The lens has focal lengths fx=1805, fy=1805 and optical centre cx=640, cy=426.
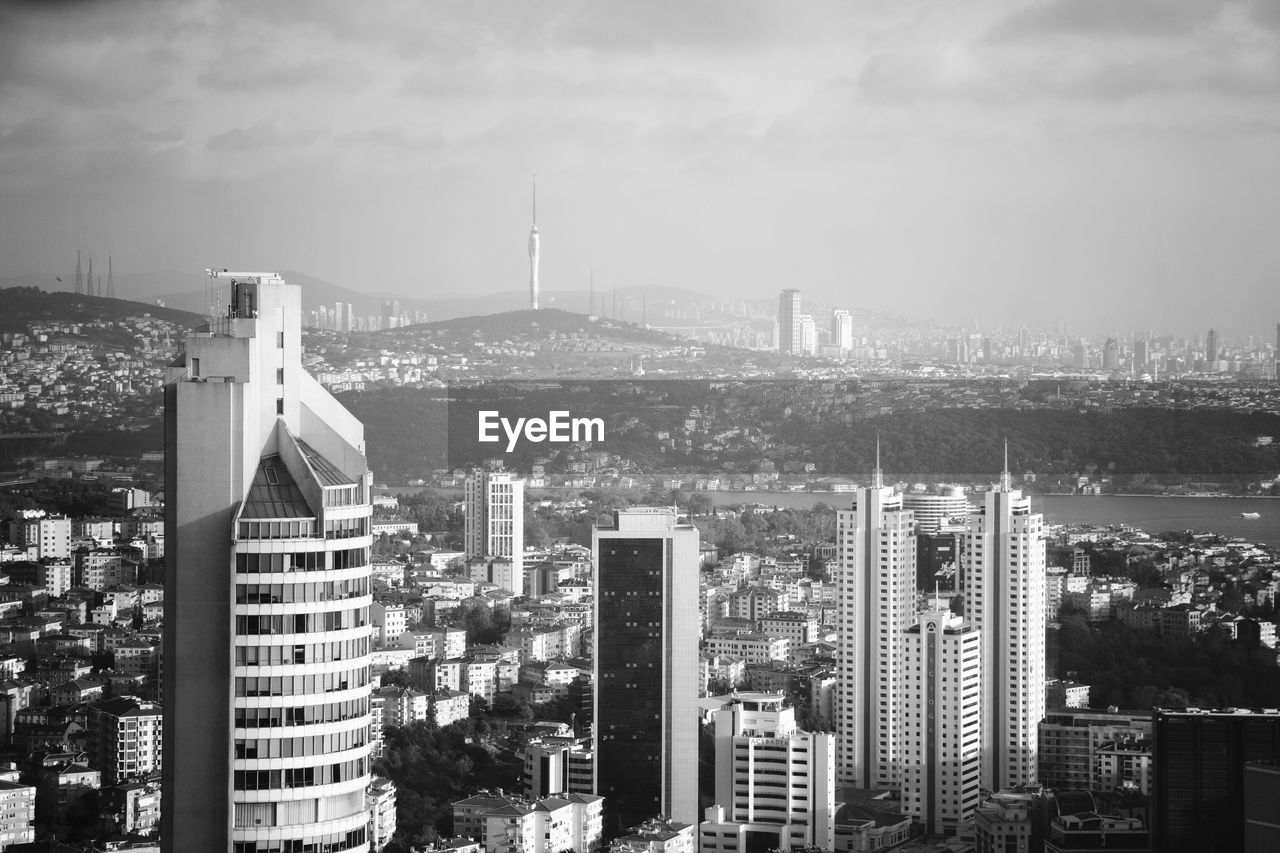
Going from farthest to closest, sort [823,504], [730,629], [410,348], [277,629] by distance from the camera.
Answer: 1. [410,348]
2. [823,504]
3. [730,629]
4. [277,629]

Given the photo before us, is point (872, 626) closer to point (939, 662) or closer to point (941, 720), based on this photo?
point (939, 662)

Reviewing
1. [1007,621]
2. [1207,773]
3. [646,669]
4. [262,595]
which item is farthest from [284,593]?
[1007,621]

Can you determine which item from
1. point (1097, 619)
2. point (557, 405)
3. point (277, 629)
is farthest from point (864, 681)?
point (277, 629)

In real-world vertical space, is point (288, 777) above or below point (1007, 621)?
above

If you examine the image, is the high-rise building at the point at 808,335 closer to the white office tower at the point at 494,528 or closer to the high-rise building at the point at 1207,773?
the white office tower at the point at 494,528

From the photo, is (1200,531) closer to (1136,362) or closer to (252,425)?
(1136,362)

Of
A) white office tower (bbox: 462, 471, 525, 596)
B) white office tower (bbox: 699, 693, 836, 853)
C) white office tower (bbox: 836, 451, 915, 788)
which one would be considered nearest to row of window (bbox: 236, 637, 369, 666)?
white office tower (bbox: 699, 693, 836, 853)

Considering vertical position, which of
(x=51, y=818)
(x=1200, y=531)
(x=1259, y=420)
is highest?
(x=1259, y=420)
